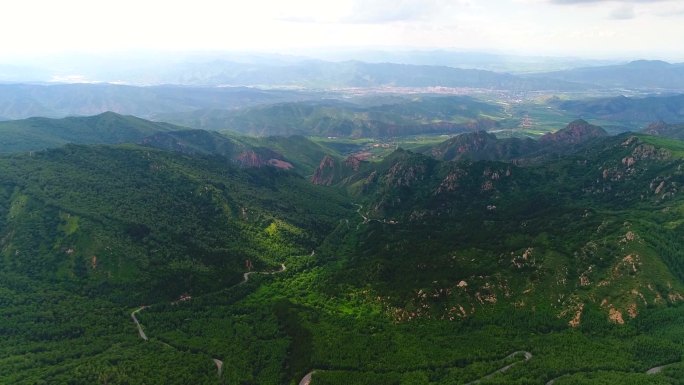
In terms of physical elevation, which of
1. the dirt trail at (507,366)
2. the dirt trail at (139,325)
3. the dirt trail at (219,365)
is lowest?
the dirt trail at (219,365)

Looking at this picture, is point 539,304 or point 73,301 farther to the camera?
point 73,301

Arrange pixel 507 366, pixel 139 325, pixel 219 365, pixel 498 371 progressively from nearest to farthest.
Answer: pixel 498 371, pixel 507 366, pixel 219 365, pixel 139 325

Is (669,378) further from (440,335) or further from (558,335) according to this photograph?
(440,335)

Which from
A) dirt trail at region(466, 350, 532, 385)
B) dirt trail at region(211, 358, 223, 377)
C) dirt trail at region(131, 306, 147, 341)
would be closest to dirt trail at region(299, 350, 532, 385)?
dirt trail at region(466, 350, 532, 385)

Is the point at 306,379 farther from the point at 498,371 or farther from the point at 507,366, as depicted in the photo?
the point at 507,366

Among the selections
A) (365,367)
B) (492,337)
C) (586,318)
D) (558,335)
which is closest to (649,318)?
(586,318)

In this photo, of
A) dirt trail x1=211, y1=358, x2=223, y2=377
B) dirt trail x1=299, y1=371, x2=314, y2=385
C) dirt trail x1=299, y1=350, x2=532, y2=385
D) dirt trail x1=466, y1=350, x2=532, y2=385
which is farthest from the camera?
dirt trail x1=211, y1=358, x2=223, y2=377

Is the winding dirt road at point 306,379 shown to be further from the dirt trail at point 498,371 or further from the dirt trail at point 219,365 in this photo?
the dirt trail at point 219,365

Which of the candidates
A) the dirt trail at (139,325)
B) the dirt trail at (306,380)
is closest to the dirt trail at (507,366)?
the dirt trail at (306,380)

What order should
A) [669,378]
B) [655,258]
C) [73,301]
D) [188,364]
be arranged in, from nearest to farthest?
[669,378], [188,364], [655,258], [73,301]

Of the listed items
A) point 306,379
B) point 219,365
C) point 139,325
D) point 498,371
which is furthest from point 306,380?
point 139,325

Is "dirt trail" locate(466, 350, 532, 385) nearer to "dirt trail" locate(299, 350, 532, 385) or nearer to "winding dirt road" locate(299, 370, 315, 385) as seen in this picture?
"dirt trail" locate(299, 350, 532, 385)
